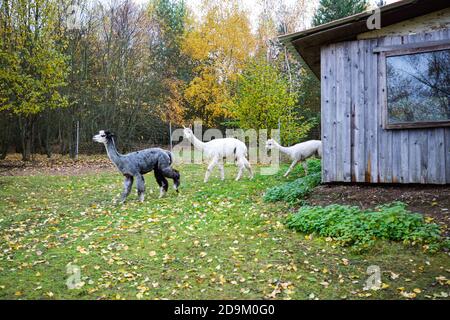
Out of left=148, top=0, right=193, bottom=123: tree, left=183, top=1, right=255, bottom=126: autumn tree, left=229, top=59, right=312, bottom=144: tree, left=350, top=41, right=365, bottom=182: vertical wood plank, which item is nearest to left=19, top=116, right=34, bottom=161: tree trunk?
left=148, top=0, right=193, bottom=123: tree

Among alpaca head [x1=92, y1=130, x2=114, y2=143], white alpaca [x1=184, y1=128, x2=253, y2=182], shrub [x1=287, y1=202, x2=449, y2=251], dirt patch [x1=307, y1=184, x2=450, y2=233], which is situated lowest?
shrub [x1=287, y1=202, x2=449, y2=251]

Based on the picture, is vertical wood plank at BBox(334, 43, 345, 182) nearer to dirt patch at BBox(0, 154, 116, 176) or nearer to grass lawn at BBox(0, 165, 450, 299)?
grass lawn at BBox(0, 165, 450, 299)

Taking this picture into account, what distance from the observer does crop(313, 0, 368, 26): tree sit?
2553 cm

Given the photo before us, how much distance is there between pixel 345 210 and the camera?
6.52 meters

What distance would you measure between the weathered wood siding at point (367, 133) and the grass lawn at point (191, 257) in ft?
6.20

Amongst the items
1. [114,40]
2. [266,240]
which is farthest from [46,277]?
[114,40]

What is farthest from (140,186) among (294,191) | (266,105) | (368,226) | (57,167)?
(57,167)

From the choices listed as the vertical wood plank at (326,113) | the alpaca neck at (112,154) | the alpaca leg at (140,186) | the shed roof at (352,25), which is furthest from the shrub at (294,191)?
the alpaca neck at (112,154)

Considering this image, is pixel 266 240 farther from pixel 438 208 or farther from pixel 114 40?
pixel 114 40

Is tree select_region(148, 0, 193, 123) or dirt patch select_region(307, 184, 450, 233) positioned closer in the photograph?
dirt patch select_region(307, 184, 450, 233)

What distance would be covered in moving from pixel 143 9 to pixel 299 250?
25128 mm

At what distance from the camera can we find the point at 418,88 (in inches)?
299

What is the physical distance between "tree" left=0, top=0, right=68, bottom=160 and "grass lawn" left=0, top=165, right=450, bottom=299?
10.7 m

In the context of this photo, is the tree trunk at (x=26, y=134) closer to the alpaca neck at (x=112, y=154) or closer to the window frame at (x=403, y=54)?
the alpaca neck at (x=112, y=154)
